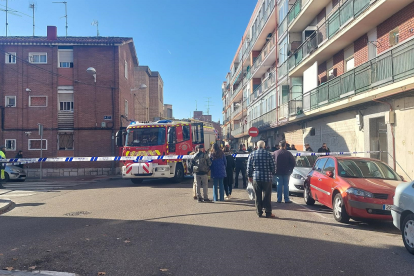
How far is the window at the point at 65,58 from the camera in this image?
899 inches

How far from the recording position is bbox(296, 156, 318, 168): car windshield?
11884 millimetres

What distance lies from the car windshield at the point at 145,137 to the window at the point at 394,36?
1019 centimetres

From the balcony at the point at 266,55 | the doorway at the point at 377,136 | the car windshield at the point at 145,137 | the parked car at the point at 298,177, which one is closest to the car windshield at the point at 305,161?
the parked car at the point at 298,177

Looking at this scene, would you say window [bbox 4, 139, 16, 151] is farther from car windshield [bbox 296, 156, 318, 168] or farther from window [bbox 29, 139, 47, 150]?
car windshield [bbox 296, 156, 318, 168]

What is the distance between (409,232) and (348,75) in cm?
1174

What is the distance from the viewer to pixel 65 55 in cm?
2289

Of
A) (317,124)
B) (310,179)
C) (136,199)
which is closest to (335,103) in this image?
(317,124)

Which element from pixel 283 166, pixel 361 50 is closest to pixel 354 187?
pixel 283 166

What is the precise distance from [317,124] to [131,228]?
52.6ft

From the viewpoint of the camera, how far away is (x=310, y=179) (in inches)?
363

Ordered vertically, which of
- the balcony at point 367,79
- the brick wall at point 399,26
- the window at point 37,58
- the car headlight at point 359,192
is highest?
the window at point 37,58

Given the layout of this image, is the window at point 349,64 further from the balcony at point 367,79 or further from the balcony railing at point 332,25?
the balcony railing at point 332,25

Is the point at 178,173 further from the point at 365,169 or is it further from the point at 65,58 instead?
the point at 65,58

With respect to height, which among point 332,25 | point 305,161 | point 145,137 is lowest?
point 305,161
